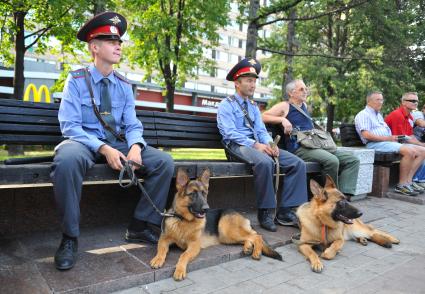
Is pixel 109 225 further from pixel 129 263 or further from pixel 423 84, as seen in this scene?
pixel 423 84

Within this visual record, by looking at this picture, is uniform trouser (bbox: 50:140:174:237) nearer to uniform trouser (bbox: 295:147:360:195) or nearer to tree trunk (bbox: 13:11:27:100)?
uniform trouser (bbox: 295:147:360:195)

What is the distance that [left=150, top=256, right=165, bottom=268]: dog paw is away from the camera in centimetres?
310

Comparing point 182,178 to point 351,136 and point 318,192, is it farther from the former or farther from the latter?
point 351,136

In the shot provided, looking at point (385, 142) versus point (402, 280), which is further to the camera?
point (385, 142)

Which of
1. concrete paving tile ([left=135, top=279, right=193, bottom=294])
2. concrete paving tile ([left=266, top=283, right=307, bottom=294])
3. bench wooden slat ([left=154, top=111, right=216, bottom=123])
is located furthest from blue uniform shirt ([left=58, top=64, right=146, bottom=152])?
concrete paving tile ([left=266, top=283, right=307, bottom=294])

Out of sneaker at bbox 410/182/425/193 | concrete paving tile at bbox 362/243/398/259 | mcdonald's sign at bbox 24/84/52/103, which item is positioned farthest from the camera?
mcdonald's sign at bbox 24/84/52/103

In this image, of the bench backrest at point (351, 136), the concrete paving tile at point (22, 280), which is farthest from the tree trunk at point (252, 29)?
the concrete paving tile at point (22, 280)

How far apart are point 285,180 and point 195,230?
1769 millimetres

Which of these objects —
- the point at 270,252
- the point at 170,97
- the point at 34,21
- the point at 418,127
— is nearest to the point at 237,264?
the point at 270,252

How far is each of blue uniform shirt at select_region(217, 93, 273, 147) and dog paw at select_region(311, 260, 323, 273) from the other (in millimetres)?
1784

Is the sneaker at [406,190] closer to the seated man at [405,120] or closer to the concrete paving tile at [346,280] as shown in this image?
the seated man at [405,120]

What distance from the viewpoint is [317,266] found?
3469mm

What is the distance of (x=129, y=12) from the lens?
17.3 m

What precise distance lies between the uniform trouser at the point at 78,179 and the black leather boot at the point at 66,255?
3.1 inches
